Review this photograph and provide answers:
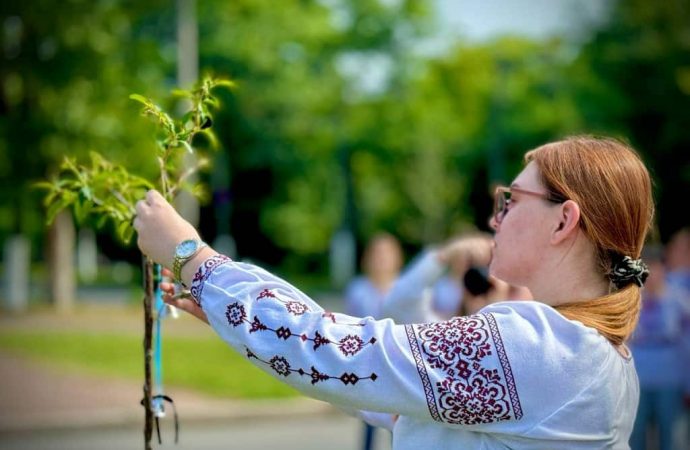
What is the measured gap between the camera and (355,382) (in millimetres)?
1603

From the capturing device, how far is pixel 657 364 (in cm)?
708

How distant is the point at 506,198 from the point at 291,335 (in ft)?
2.03

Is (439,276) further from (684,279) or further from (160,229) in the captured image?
(684,279)

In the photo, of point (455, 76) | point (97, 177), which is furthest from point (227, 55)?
point (97, 177)

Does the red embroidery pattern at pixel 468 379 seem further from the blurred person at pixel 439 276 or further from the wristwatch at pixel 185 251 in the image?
the blurred person at pixel 439 276

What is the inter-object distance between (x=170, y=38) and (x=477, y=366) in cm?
2476

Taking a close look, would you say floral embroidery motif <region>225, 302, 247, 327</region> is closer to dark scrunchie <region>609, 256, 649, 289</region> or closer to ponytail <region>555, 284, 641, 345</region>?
ponytail <region>555, 284, 641, 345</region>

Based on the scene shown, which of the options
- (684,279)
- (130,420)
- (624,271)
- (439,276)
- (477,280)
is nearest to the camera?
(624,271)

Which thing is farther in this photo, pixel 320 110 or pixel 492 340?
pixel 320 110

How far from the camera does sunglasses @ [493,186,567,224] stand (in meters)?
1.82

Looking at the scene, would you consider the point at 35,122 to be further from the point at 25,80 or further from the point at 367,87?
the point at 367,87

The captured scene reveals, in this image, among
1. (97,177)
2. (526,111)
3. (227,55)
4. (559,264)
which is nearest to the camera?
(559,264)

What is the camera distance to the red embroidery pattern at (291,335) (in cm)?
160

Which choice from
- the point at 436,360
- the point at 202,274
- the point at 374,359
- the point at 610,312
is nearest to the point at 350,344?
the point at 374,359
